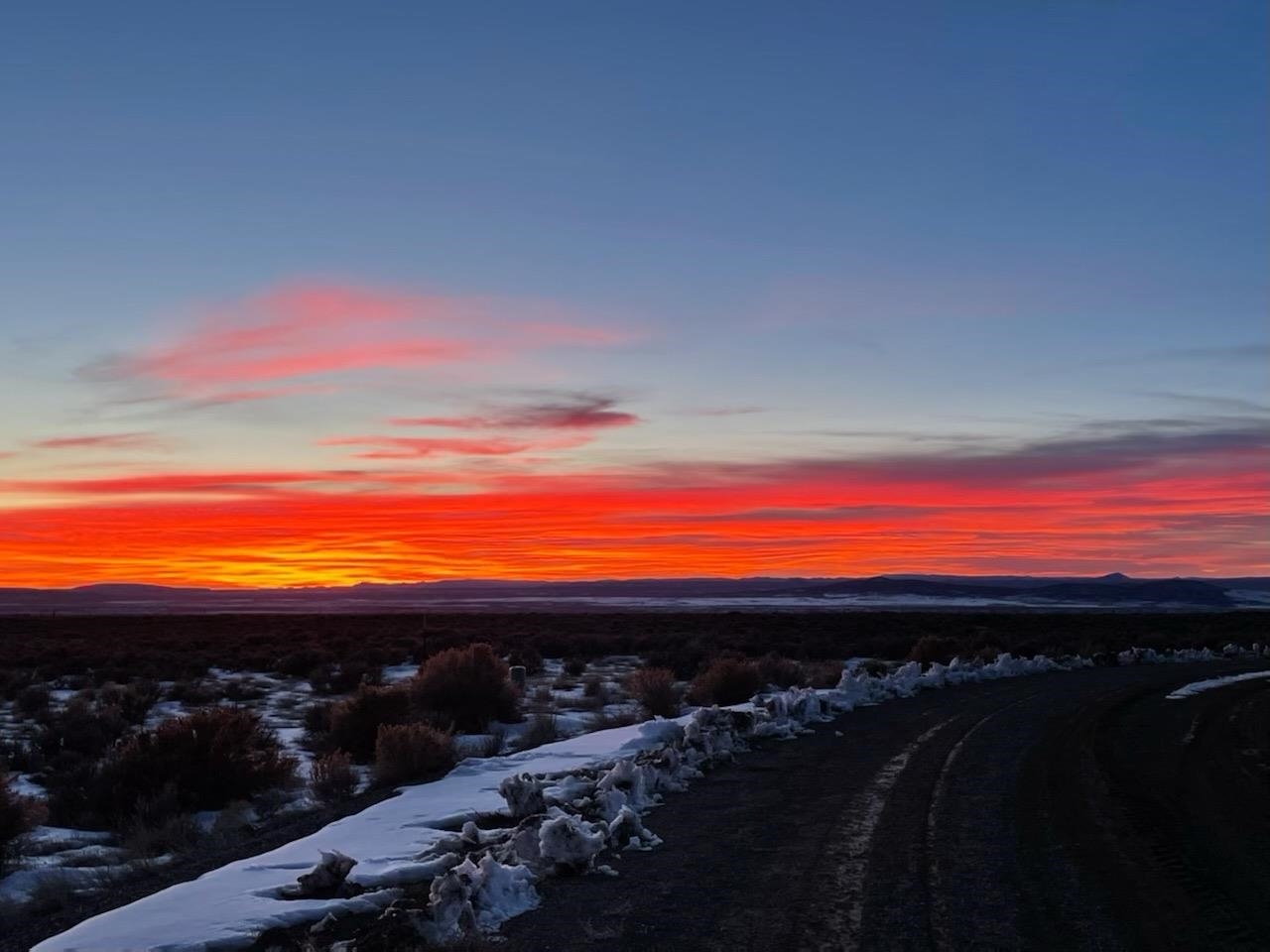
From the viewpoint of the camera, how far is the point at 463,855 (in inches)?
349

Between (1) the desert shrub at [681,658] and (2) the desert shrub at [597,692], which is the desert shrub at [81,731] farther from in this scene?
(1) the desert shrub at [681,658]

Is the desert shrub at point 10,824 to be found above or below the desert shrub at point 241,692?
above

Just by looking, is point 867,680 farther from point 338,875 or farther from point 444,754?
point 338,875

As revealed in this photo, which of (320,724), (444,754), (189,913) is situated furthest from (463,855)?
(320,724)

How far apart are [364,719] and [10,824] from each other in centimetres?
655

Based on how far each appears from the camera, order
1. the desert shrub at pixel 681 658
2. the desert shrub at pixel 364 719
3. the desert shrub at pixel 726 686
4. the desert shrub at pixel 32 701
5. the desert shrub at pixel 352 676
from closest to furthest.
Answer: the desert shrub at pixel 364 719 < the desert shrub at pixel 32 701 < the desert shrub at pixel 726 686 < the desert shrub at pixel 352 676 < the desert shrub at pixel 681 658

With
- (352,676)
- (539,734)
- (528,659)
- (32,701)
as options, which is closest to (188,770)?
(539,734)

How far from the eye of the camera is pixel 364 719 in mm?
17109

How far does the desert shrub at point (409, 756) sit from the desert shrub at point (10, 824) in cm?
398

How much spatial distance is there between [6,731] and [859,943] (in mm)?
18770

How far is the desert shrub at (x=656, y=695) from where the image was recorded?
2114 centimetres

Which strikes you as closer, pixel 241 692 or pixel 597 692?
pixel 597 692

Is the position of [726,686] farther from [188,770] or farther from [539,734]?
[188,770]

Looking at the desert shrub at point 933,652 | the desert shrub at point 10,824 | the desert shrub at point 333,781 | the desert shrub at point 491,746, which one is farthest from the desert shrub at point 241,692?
the desert shrub at point 933,652
